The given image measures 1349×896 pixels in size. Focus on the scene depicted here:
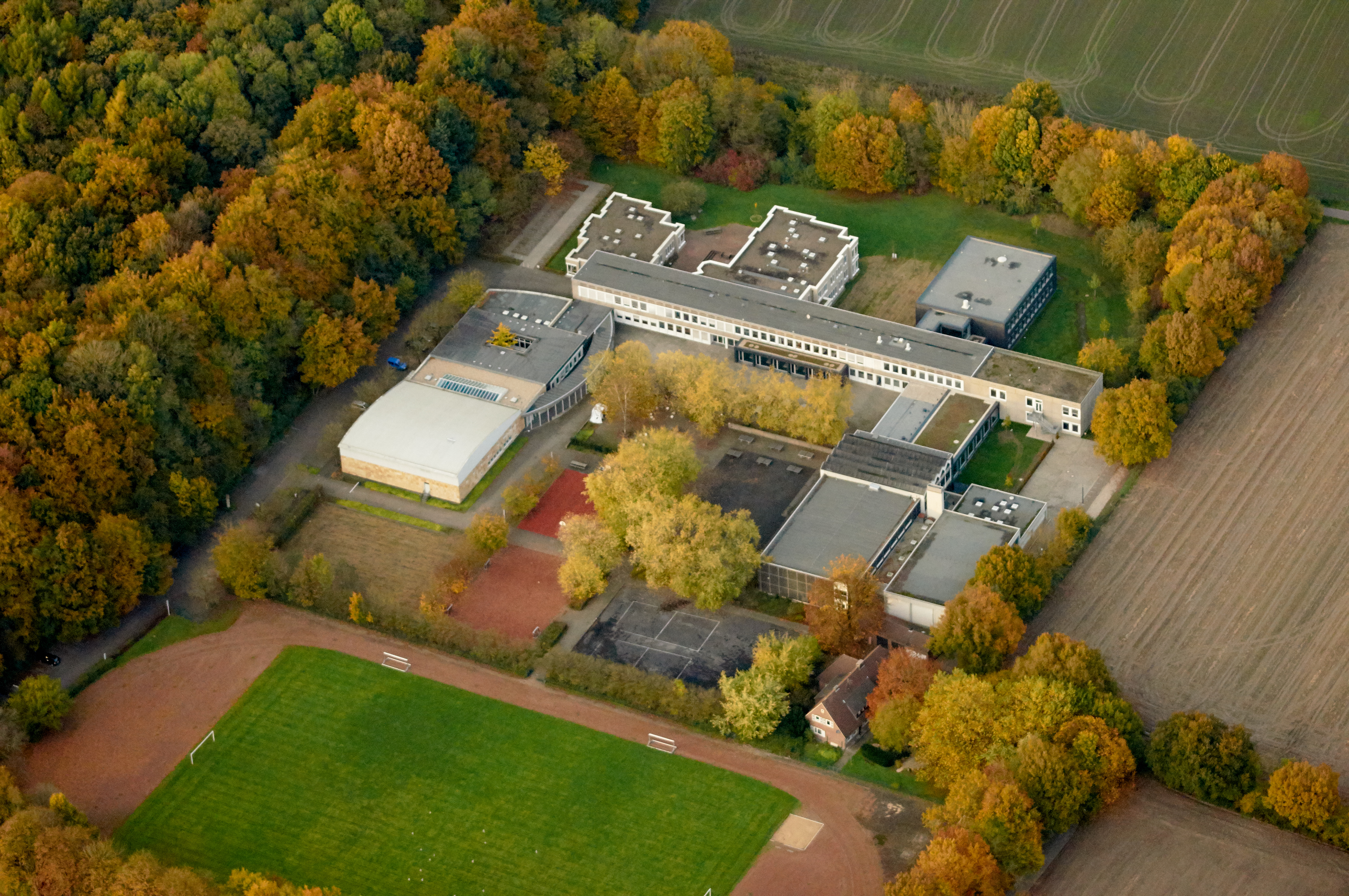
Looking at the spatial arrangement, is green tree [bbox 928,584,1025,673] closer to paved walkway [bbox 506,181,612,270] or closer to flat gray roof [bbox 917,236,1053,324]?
flat gray roof [bbox 917,236,1053,324]

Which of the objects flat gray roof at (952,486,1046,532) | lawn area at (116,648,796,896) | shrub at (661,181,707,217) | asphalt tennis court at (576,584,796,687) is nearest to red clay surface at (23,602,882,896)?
lawn area at (116,648,796,896)

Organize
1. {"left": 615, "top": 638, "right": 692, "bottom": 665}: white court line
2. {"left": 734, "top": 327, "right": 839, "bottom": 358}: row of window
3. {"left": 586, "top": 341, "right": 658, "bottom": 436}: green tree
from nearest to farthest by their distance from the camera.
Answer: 1. {"left": 615, "top": 638, "right": 692, "bottom": 665}: white court line
2. {"left": 586, "top": 341, "right": 658, "bottom": 436}: green tree
3. {"left": 734, "top": 327, "right": 839, "bottom": 358}: row of window

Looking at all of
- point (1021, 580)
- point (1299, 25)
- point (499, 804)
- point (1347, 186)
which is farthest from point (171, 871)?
point (1299, 25)

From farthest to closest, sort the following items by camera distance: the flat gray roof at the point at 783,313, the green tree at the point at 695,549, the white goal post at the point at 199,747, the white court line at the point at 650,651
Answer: the flat gray roof at the point at 783,313 < the green tree at the point at 695,549 < the white court line at the point at 650,651 < the white goal post at the point at 199,747

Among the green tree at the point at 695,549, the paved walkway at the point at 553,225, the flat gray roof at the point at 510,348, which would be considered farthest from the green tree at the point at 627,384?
the paved walkway at the point at 553,225

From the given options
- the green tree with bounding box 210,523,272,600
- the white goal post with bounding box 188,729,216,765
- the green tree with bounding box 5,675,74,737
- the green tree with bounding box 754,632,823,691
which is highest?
the green tree with bounding box 754,632,823,691

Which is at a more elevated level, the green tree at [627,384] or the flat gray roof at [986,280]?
the flat gray roof at [986,280]

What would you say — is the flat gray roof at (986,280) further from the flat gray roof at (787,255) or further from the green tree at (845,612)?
the green tree at (845,612)
